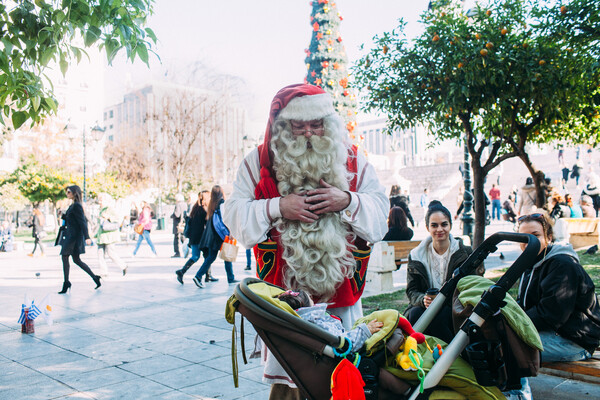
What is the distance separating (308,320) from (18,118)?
99.7 inches

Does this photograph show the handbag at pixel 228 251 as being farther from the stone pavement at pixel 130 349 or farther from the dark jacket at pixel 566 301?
the dark jacket at pixel 566 301

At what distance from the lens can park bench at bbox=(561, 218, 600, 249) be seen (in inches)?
427

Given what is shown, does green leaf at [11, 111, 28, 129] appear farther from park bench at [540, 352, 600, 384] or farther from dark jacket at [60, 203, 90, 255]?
dark jacket at [60, 203, 90, 255]

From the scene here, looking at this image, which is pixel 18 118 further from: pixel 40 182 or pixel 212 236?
pixel 40 182

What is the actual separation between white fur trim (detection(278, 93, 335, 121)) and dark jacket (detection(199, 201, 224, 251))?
6788 mm

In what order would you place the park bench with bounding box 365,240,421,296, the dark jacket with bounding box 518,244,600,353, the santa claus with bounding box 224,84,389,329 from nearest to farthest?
the santa claus with bounding box 224,84,389,329 < the dark jacket with bounding box 518,244,600,353 < the park bench with bounding box 365,240,421,296

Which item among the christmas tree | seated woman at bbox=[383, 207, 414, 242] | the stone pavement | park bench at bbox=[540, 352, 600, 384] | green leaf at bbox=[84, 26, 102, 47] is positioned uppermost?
the christmas tree

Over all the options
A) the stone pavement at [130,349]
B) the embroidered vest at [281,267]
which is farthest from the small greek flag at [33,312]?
the embroidered vest at [281,267]

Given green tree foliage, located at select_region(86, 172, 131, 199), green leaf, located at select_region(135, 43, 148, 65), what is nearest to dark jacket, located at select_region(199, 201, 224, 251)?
green leaf, located at select_region(135, 43, 148, 65)

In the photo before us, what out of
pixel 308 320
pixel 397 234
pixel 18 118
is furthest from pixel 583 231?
pixel 18 118

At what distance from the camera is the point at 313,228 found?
231cm

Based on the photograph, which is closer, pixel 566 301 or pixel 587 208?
pixel 566 301

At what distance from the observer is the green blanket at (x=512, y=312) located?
2.19 m

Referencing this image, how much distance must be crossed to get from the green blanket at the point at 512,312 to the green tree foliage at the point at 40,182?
28.3m
